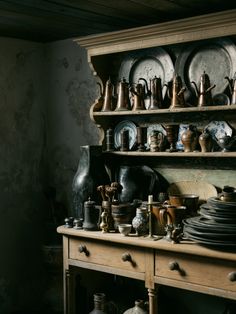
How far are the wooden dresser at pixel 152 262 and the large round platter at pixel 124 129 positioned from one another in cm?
72

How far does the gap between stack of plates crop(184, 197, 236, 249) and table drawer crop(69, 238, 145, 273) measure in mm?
357

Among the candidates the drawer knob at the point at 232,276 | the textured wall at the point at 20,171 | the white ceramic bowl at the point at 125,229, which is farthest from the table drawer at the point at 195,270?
the textured wall at the point at 20,171

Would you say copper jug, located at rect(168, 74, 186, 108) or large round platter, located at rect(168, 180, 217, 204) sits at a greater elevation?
copper jug, located at rect(168, 74, 186, 108)

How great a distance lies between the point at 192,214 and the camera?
3264 mm

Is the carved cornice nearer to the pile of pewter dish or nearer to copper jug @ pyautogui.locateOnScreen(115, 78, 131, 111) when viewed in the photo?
copper jug @ pyautogui.locateOnScreen(115, 78, 131, 111)

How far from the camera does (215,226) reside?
9.09ft

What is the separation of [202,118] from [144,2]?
849 millimetres

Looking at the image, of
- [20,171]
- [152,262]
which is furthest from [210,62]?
[20,171]

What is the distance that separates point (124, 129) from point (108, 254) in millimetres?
948

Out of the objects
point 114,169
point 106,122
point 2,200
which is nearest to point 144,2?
point 106,122

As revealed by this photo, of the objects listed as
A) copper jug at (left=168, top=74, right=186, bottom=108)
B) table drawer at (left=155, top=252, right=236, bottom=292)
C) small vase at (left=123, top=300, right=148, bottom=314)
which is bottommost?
small vase at (left=123, top=300, right=148, bottom=314)

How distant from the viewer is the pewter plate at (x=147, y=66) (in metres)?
3.50

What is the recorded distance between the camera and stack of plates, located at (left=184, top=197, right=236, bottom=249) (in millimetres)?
2727

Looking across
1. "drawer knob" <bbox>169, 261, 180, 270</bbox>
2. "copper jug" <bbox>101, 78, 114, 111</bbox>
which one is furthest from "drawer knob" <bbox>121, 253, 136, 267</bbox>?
"copper jug" <bbox>101, 78, 114, 111</bbox>
